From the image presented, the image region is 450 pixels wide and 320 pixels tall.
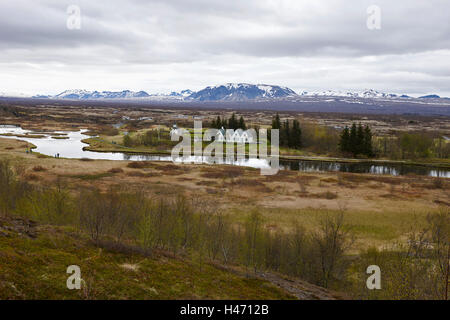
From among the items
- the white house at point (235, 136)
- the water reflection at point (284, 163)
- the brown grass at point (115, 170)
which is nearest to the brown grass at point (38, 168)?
the brown grass at point (115, 170)

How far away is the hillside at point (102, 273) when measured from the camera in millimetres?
13227

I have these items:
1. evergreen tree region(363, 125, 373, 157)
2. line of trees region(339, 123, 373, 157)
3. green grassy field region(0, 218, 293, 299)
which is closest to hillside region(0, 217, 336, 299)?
green grassy field region(0, 218, 293, 299)

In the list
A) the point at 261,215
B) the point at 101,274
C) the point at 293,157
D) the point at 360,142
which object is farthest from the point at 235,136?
the point at 101,274

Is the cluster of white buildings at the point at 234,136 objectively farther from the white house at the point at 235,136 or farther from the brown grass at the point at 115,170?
the brown grass at the point at 115,170

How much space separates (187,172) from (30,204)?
116 ft

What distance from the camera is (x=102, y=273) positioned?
1547cm

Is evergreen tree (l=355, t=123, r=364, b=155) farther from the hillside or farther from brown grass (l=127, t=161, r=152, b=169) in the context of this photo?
the hillside

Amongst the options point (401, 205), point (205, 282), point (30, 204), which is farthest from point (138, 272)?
point (401, 205)

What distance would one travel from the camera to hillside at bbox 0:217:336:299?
13227 millimetres

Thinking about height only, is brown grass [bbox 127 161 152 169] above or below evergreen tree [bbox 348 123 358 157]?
below

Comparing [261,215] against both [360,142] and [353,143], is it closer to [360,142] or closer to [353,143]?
[353,143]
